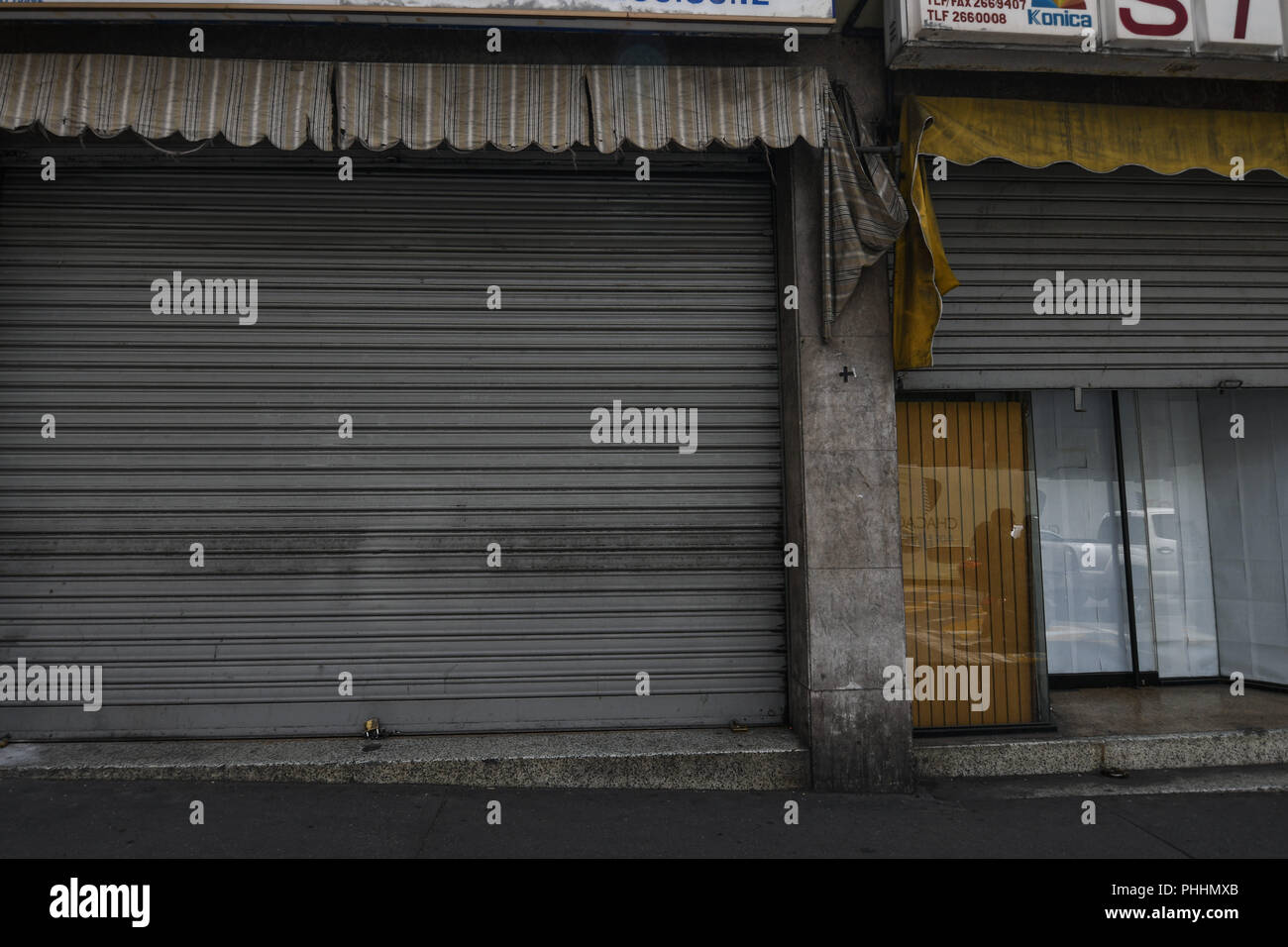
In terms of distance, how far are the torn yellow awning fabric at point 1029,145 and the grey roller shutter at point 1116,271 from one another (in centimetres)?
56

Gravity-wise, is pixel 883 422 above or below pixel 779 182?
below

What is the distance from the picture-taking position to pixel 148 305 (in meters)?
6.19

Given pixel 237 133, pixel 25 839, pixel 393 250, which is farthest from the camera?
pixel 393 250

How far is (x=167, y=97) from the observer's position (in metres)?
5.52

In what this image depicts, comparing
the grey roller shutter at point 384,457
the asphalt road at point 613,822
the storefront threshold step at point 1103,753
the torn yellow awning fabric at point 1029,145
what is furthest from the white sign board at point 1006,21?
the asphalt road at point 613,822

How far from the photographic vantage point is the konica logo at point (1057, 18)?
5.60 meters

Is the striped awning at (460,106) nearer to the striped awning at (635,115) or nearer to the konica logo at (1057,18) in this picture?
the striped awning at (635,115)

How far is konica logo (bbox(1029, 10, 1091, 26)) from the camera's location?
5.60m

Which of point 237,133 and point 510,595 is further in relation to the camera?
point 510,595

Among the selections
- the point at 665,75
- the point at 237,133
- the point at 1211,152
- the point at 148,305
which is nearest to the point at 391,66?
the point at 237,133

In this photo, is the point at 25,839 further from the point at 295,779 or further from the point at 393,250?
the point at 393,250

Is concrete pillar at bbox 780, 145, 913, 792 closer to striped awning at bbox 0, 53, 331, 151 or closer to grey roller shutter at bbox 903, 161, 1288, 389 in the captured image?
grey roller shutter at bbox 903, 161, 1288, 389

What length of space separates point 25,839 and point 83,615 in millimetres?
1721

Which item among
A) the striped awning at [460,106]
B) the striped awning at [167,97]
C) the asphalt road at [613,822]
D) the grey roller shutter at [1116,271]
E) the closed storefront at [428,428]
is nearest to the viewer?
Answer: the asphalt road at [613,822]
